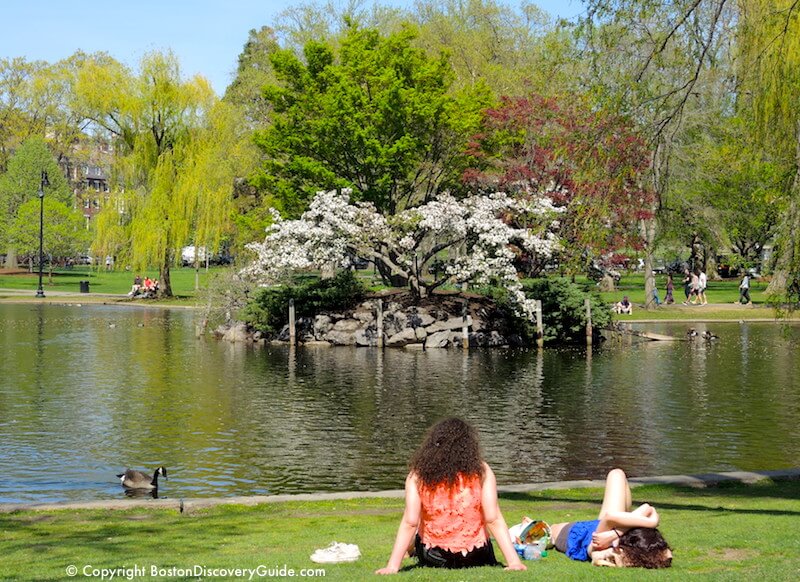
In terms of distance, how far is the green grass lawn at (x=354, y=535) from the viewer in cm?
880

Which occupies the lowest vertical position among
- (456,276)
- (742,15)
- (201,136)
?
(456,276)

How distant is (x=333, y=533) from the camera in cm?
1117

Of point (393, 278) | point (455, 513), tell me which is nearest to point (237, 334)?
point (393, 278)

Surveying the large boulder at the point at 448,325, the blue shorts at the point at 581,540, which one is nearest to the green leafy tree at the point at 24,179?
the large boulder at the point at 448,325

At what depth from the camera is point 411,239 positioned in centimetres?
4059

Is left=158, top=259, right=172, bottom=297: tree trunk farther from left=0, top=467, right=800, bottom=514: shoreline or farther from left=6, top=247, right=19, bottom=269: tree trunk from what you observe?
left=0, top=467, right=800, bottom=514: shoreline

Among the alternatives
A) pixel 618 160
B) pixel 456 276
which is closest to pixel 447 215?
pixel 456 276

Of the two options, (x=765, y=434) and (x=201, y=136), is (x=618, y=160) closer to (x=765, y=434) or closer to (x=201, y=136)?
(x=765, y=434)

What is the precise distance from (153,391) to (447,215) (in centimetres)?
1575

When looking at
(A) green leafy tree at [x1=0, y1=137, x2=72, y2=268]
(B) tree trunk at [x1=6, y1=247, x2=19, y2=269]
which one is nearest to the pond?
(A) green leafy tree at [x1=0, y1=137, x2=72, y2=268]

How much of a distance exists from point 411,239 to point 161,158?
25.0 m

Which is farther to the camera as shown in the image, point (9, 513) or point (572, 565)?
point (9, 513)

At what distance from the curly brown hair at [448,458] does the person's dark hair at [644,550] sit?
1.47 meters

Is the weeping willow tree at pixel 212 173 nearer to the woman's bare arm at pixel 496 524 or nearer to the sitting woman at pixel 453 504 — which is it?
the sitting woman at pixel 453 504
